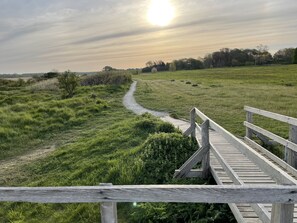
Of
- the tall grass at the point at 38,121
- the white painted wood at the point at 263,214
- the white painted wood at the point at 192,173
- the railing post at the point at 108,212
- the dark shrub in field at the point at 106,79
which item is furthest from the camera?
the dark shrub in field at the point at 106,79

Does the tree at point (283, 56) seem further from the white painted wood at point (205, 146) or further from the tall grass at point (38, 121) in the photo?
the white painted wood at point (205, 146)

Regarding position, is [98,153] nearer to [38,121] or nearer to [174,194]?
[38,121]

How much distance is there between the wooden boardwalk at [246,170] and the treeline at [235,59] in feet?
244

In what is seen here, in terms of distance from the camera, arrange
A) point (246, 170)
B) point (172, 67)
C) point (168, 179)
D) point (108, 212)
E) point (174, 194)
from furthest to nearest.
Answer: point (172, 67)
point (168, 179)
point (246, 170)
point (108, 212)
point (174, 194)

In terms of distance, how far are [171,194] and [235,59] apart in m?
98.7

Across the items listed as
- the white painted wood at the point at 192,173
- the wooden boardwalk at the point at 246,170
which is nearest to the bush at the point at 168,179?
the white painted wood at the point at 192,173

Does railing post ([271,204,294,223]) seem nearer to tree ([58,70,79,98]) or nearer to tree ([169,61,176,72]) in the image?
tree ([58,70,79,98])

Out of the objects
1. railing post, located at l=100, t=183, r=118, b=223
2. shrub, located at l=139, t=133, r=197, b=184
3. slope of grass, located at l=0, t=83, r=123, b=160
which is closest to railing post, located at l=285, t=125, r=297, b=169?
shrub, located at l=139, t=133, r=197, b=184

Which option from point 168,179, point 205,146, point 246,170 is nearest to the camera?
point 246,170

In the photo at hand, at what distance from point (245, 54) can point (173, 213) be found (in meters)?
96.3

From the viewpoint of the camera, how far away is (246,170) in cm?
625

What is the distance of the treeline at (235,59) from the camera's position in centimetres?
8744

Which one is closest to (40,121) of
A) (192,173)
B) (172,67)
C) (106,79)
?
(192,173)

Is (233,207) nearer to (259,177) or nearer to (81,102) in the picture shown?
(259,177)
